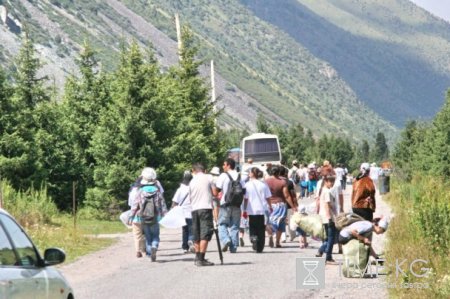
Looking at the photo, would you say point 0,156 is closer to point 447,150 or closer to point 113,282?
point 113,282

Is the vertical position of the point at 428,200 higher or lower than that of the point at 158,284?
higher

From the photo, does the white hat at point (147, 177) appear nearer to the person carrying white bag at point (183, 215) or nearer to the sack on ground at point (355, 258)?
the person carrying white bag at point (183, 215)

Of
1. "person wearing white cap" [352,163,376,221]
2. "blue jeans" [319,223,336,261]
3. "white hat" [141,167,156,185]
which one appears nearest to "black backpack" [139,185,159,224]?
"white hat" [141,167,156,185]

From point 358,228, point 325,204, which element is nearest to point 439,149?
point 325,204

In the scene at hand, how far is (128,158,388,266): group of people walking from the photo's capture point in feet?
63.9

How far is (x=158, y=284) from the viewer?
650 inches

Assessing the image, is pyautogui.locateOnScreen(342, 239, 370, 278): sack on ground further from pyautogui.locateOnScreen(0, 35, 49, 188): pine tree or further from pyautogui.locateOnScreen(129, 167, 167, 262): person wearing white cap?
pyautogui.locateOnScreen(0, 35, 49, 188): pine tree

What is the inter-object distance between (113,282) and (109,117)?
19.8 metres

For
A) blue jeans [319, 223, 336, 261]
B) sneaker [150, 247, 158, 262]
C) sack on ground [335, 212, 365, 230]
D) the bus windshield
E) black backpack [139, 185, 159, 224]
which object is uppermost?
the bus windshield

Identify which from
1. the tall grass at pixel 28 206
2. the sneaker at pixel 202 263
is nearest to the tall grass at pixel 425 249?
the sneaker at pixel 202 263

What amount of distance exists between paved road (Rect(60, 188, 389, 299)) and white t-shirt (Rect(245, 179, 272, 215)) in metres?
0.88

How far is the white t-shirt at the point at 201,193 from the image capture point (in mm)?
19375

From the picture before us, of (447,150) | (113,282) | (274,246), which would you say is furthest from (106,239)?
(447,150)

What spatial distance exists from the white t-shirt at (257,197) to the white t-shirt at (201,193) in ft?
9.89
